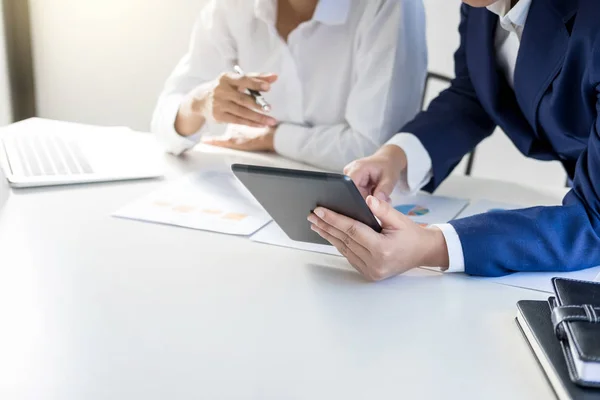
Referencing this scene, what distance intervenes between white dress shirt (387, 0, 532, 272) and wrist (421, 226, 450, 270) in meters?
0.01

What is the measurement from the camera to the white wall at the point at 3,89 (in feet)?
8.04

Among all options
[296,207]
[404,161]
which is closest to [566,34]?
[404,161]

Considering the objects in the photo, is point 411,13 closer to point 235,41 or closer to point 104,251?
point 235,41

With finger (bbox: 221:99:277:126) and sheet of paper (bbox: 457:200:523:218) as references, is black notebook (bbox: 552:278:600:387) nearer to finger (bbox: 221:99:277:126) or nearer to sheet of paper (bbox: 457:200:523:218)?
sheet of paper (bbox: 457:200:523:218)

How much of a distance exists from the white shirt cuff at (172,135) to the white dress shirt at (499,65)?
1.48ft

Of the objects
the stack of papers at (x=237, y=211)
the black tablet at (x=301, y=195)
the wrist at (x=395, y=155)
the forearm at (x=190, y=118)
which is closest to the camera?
the black tablet at (x=301, y=195)

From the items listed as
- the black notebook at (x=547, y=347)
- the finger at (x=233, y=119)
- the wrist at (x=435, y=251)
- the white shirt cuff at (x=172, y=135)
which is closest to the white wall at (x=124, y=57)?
the white shirt cuff at (x=172, y=135)

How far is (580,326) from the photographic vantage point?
688 millimetres

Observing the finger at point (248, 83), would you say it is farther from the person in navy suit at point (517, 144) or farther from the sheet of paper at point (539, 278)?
the sheet of paper at point (539, 278)

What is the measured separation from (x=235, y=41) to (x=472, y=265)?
87 cm

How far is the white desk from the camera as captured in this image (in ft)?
2.23

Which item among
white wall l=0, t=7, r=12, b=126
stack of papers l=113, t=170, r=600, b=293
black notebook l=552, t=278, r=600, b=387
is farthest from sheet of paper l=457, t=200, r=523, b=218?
white wall l=0, t=7, r=12, b=126

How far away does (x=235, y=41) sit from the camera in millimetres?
1586

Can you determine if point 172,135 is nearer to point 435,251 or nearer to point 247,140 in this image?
point 247,140
